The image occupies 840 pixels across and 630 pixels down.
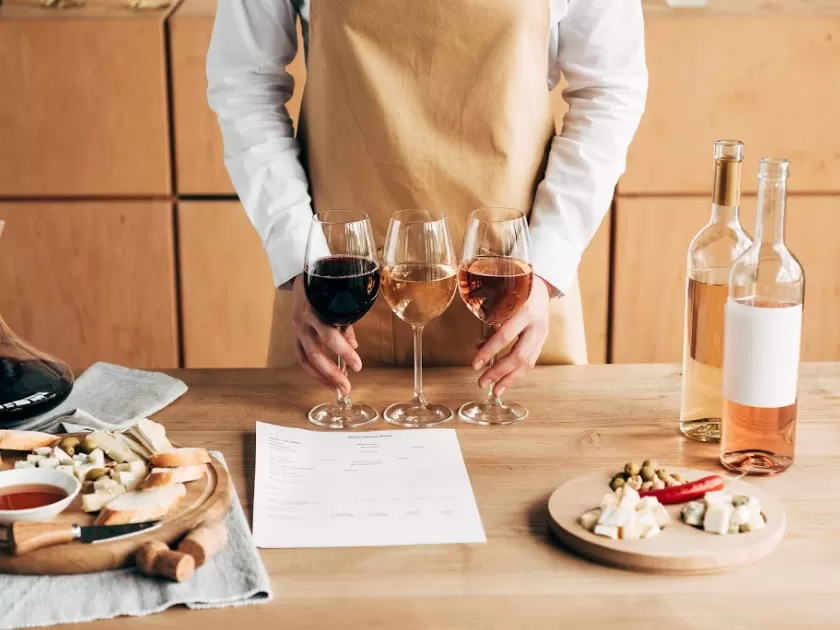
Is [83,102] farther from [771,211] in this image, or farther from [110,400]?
[771,211]

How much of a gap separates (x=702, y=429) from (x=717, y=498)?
24 cm

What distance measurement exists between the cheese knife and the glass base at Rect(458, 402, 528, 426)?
433 mm

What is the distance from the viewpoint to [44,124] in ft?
8.09

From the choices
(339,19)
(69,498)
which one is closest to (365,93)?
(339,19)

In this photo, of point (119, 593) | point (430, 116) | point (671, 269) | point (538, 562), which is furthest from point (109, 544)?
point (671, 269)

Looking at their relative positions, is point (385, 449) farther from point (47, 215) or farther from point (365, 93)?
point (47, 215)

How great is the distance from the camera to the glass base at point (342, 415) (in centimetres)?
117

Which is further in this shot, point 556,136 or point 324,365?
point 556,136

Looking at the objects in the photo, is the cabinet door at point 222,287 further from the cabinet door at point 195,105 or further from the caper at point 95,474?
the caper at point 95,474

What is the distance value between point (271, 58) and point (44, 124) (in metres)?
1.11

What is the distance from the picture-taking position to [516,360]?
1.24 m

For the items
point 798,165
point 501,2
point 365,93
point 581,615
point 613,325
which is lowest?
point 613,325

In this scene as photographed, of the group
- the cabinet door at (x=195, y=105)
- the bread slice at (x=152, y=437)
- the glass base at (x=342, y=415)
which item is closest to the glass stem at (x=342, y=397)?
the glass base at (x=342, y=415)

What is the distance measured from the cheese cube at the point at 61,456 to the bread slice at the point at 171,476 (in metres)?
0.09
